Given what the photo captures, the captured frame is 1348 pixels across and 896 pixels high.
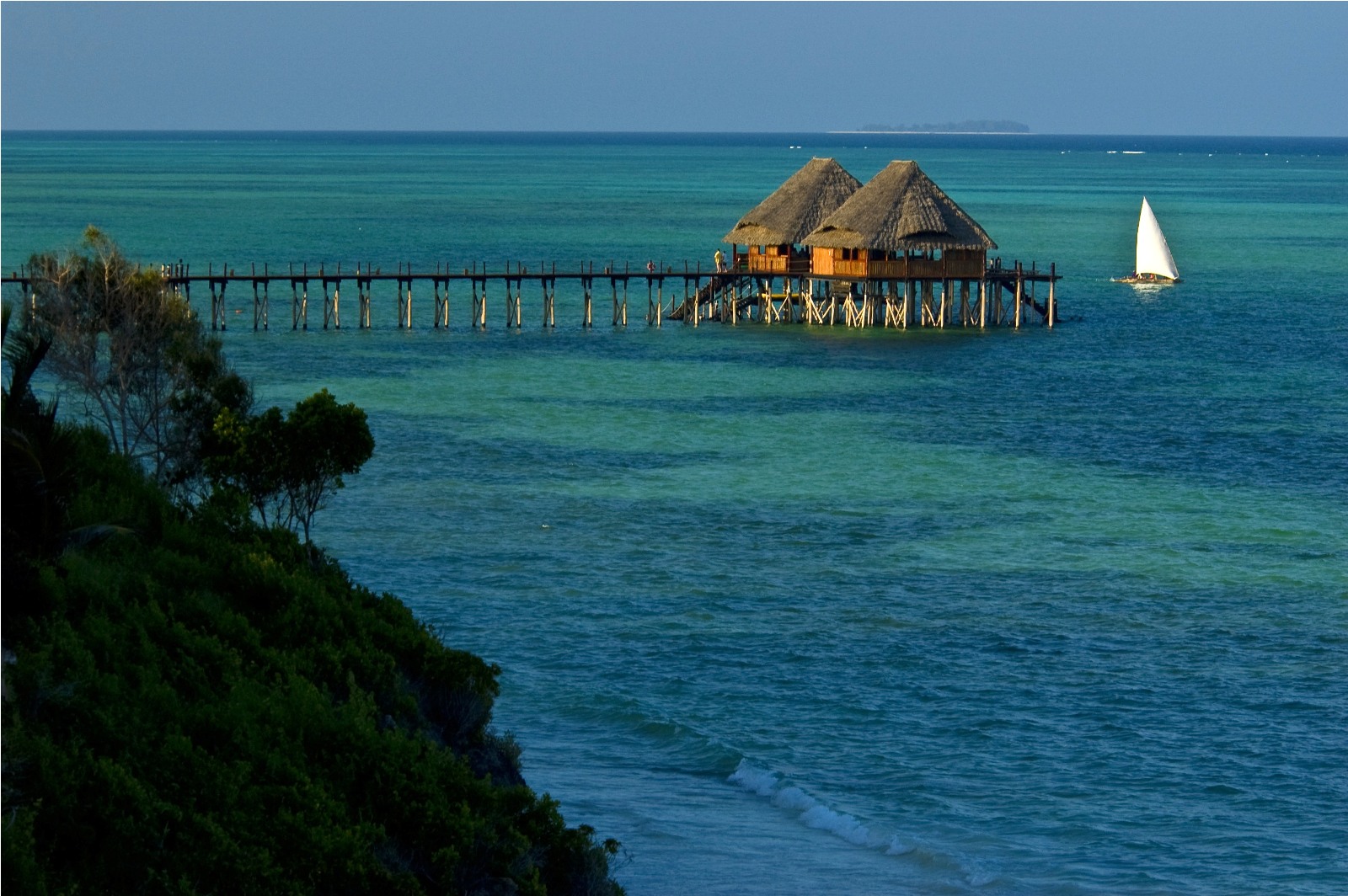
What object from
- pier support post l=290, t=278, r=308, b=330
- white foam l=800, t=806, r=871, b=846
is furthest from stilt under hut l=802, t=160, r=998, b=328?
white foam l=800, t=806, r=871, b=846

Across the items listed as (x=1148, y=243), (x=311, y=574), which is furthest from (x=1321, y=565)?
(x=1148, y=243)

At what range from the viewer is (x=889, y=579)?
92.1ft

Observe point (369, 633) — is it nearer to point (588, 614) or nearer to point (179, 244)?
point (588, 614)

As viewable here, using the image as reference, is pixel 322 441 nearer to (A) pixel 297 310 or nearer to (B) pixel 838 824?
(B) pixel 838 824

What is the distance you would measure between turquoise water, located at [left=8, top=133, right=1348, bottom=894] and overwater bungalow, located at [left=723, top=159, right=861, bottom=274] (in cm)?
263

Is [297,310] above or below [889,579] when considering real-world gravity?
above

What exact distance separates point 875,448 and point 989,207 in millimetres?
112067

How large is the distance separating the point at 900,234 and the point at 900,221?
1.90 ft

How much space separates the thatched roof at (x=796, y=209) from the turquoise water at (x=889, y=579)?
3281 millimetres

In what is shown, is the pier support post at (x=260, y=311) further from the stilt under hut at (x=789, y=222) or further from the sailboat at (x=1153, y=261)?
the sailboat at (x=1153, y=261)

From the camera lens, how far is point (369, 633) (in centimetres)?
1733

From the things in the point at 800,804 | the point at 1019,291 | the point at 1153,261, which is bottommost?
the point at 800,804

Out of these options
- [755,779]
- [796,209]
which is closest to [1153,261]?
[796,209]

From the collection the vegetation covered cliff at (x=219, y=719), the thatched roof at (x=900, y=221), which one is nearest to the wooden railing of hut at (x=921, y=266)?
the thatched roof at (x=900, y=221)
